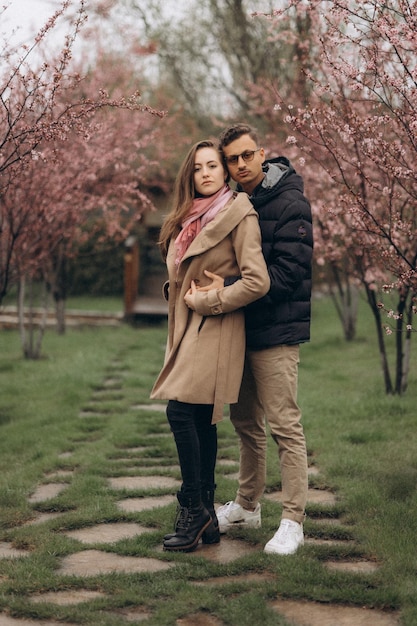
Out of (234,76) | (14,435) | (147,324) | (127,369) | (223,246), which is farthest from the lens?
(147,324)

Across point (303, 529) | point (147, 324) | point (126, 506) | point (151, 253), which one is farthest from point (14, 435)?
point (151, 253)

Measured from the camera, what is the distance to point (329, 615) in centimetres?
338

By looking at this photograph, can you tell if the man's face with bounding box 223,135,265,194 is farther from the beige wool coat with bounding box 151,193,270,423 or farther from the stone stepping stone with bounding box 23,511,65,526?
the stone stepping stone with bounding box 23,511,65,526

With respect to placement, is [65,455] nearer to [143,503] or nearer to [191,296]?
[143,503]

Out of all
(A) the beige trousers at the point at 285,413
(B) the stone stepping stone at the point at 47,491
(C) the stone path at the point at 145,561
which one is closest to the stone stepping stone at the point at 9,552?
(C) the stone path at the point at 145,561

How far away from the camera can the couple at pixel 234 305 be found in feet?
13.4

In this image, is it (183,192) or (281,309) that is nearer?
(281,309)

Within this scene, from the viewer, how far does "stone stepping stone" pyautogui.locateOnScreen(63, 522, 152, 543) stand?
4.43 m

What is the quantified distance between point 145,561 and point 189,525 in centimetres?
28

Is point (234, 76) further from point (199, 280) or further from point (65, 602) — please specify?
point (65, 602)

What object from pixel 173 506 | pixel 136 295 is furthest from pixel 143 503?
pixel 136 295

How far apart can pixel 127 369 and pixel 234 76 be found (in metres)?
7.07

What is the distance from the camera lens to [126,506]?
16.5 ft

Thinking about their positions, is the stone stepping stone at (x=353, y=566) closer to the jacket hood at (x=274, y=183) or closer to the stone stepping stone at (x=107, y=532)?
the stone stepping stone at (x=107, y=532)
